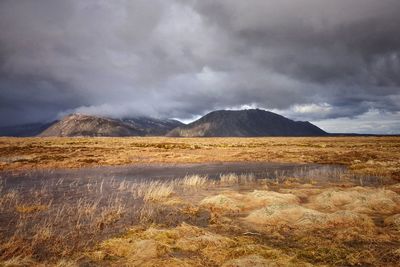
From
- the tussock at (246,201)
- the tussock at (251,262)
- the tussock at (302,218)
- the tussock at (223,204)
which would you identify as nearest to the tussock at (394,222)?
the tussock at (302,218)

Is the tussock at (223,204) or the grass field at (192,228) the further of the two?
the tussock at (223,204)

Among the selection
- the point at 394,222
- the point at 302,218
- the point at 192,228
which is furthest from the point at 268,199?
the point at 192,228

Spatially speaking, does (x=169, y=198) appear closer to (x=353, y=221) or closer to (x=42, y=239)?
(x=42, y=239)

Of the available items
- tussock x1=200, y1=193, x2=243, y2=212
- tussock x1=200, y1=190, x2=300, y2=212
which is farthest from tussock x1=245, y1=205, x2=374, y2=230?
tussock x1=200, y1=190, x2=300, y2=212

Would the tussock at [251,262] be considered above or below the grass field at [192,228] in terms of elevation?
above

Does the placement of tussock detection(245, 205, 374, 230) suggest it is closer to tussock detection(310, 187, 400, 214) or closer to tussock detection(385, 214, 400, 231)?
tussock detection(385, 214, 400, 231)

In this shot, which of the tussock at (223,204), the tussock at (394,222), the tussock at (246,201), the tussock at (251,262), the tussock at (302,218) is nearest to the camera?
the tussock at (251,262)

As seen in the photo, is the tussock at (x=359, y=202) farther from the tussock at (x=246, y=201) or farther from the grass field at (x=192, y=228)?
the tussock at (x=246, y=201)

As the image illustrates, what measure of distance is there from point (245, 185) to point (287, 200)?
8.03 meters

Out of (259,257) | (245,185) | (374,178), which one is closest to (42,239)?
(259,257)

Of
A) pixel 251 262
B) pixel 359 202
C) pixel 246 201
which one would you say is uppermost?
pixel 359 202

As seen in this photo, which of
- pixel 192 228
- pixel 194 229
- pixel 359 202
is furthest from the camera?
pixel 359 202

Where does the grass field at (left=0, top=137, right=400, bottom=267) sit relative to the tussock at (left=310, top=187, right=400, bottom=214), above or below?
below

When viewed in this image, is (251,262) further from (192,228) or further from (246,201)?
(246,201)
